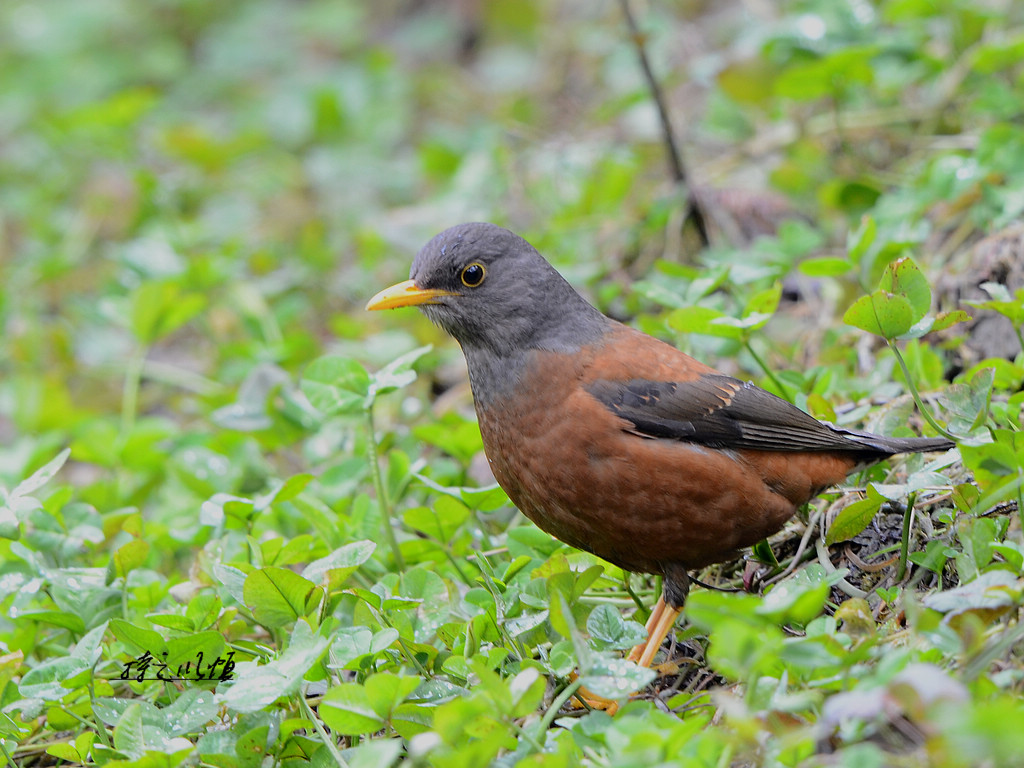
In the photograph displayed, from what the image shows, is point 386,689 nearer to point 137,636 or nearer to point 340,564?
point 340,564

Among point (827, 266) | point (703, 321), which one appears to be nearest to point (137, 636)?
point (703, 321)

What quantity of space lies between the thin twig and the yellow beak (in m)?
2.51

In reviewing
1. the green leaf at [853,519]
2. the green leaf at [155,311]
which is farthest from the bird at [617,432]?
the green leaf at [155,311]

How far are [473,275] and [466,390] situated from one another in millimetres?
1905

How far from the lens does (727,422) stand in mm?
3826

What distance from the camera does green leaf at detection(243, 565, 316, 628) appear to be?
316 cm

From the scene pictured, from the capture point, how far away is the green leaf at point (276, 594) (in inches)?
124

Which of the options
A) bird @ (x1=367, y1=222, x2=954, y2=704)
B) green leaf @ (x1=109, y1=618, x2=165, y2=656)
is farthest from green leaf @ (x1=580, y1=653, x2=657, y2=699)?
green leaf @ (x1=109, y1=618, x2=165, y2=656)

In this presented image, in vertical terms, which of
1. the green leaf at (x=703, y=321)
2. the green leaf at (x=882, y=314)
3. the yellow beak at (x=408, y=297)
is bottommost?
the green leaf at (x=703, y=321)

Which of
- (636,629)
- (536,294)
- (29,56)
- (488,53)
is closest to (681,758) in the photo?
(636,629)

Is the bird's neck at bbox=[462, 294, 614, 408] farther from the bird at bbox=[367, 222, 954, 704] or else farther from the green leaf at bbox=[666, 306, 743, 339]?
the green leaf at bbox=[666, 306, 743, 339]

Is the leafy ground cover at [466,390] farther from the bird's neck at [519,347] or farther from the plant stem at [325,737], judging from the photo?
the bird's neck at [519,347]

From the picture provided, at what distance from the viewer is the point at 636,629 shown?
304 centimetres

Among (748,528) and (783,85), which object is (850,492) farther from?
(783,85)
